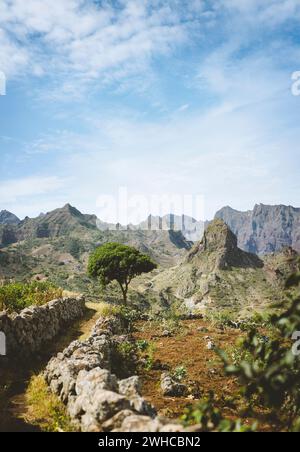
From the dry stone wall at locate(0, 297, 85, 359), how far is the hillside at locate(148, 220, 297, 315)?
7189 cm

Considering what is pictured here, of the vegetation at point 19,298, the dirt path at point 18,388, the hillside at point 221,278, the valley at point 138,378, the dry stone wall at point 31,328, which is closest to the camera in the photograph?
the valley at point 138,378

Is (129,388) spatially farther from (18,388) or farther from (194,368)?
(194,368)

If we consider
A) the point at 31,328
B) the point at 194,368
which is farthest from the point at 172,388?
the point at 31,328

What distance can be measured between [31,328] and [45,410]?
7.06 meters

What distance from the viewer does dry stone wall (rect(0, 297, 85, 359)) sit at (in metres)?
14.9

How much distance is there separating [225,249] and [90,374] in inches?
5525

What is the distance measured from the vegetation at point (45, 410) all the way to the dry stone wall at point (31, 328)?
3251 mm

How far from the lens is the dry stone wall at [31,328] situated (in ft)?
49.0

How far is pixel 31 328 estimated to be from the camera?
16.6 metres

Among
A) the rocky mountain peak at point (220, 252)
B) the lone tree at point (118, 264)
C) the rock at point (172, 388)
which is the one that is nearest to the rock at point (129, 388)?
the rock at point (172, 388)

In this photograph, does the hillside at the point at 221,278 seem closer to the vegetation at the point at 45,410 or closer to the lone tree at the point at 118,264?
the lone tree at the point at 118,264

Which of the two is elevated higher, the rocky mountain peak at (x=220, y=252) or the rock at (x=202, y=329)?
the rocky mountain peak at (x=220, y=252)

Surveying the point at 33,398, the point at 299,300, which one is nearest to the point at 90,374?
the point at 33,398

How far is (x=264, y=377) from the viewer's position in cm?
547
